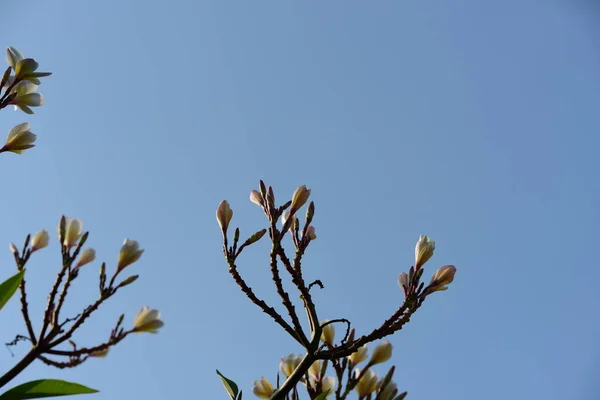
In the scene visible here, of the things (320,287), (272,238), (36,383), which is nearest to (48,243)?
(36,383)

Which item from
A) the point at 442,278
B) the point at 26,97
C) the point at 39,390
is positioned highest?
the point at 26,97

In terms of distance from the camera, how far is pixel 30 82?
10.4ft

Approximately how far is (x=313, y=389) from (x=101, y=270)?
108 cm

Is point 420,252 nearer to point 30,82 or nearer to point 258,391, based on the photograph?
point 258,391

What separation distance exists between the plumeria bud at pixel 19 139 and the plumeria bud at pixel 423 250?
2022 millimetres

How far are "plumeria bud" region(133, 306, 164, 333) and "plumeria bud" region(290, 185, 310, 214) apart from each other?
79cm

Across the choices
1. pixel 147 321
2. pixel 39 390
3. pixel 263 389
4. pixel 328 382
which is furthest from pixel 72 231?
pixel 328 382

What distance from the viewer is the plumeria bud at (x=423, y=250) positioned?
2732 millimetres

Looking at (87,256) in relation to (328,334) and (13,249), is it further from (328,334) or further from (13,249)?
(328,334)

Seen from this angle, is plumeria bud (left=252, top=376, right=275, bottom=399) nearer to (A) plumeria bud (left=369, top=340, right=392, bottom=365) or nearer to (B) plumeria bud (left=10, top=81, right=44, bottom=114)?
(A) plumeria bud (left=369, top=340, right=392, bottom=365)

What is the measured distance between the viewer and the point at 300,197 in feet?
9.20

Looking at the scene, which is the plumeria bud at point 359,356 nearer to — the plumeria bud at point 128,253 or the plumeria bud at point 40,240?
the plumeria bud at point 128,253

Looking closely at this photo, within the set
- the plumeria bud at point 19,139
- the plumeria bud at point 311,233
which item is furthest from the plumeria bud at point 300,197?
the plumeria bud at point 19,139

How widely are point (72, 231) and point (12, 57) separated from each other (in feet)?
4.11
